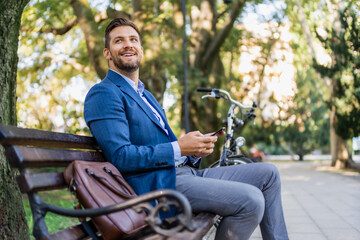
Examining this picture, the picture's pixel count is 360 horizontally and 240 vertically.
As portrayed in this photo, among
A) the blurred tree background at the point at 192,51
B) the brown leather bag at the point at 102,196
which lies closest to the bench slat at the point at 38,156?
the brown leather bag at the point at 102,196

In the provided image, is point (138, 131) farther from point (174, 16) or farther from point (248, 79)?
point (248, 79)

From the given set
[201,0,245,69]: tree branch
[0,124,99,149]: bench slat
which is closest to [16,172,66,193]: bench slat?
[0,124,99,149]: bench slat

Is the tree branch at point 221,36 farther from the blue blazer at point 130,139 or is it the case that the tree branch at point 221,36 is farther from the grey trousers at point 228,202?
the grey trousers at point 228,202

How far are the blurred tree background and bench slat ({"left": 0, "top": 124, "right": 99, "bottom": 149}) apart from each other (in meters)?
6.62

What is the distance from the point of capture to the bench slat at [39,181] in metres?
1.90

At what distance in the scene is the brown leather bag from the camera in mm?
1941

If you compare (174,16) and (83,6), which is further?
(174,16)

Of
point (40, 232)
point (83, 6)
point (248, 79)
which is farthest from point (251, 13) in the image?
point (40, 232)

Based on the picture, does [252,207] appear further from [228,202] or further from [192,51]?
[192,51]

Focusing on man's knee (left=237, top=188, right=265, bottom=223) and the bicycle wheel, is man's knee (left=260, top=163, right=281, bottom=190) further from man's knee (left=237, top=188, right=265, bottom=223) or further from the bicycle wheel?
the bicycle wheel

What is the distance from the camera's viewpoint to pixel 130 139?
2486 mm

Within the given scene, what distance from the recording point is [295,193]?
9.08 meters

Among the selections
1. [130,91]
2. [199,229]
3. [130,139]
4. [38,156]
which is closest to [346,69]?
[130,91]

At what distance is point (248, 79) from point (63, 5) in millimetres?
10099
